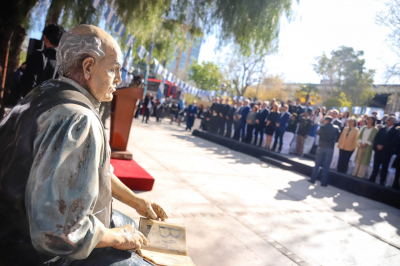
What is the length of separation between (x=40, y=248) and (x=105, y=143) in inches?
14.6

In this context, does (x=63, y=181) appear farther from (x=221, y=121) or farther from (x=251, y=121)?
(x=221, y=121)

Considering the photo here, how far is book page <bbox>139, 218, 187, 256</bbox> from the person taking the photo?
1.41 meters

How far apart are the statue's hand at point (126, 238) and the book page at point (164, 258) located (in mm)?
139

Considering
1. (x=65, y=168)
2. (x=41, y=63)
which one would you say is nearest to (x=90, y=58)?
(x=65, y=168)

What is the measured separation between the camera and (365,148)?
7.84m

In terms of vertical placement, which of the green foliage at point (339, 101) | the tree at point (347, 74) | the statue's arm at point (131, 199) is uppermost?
the tree at point (347, 74)

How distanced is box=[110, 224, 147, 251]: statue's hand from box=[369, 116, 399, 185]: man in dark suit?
777cm

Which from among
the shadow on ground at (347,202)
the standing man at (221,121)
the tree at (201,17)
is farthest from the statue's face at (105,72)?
the standing man at (221,121)

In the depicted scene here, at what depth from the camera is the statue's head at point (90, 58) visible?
1.00 m

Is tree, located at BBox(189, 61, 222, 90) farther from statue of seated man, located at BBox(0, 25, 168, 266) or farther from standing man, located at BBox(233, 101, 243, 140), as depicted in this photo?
statue of seated man, located at BBox(0, 25, 168, 266)

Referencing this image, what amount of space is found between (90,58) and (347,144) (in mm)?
8307

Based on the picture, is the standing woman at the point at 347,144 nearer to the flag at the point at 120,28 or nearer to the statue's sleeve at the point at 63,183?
the flag at the point at 120,28

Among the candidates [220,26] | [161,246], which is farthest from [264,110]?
[161,246]

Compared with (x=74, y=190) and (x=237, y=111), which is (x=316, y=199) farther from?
(x=237, y=111)
